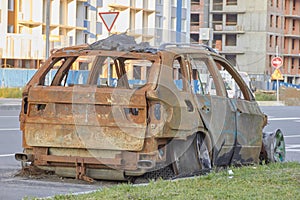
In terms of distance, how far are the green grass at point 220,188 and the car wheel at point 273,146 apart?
7.01ft

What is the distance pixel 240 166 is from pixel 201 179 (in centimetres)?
229

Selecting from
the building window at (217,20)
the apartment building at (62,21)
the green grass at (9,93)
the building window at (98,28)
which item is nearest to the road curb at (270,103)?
the apartment building at (62,21)

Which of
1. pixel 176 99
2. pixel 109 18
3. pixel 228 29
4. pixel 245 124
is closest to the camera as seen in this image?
pixel 176 99

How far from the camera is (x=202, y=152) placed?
37.9ft

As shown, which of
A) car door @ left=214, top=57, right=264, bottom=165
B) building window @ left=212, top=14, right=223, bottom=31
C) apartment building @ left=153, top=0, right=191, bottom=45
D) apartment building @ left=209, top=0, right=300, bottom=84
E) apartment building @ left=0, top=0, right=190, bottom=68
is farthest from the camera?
building window @ left=212, top=14, right=223, bottom=31

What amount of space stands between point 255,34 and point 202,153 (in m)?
99.4

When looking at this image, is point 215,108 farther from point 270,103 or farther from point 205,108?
point 270,103

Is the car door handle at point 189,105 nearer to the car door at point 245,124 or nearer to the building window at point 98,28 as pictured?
the car door at point 245,124

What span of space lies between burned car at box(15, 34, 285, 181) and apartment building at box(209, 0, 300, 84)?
310 ft

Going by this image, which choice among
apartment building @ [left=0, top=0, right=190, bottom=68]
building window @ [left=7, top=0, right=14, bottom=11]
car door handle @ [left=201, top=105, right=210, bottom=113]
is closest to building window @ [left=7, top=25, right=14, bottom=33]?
apartment building @ [left=0, top=0, right=190, bottom=68]

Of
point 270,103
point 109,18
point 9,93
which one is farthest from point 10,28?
point 109,18

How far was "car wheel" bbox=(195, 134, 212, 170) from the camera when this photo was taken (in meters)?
11.5

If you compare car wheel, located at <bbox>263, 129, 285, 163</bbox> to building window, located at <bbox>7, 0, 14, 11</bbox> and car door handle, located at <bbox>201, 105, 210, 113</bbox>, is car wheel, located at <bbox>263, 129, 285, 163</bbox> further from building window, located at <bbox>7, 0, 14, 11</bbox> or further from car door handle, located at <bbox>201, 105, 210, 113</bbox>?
building window, located at <bbox>7, 0, 14, 11</bbox>

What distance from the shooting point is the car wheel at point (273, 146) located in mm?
13500
